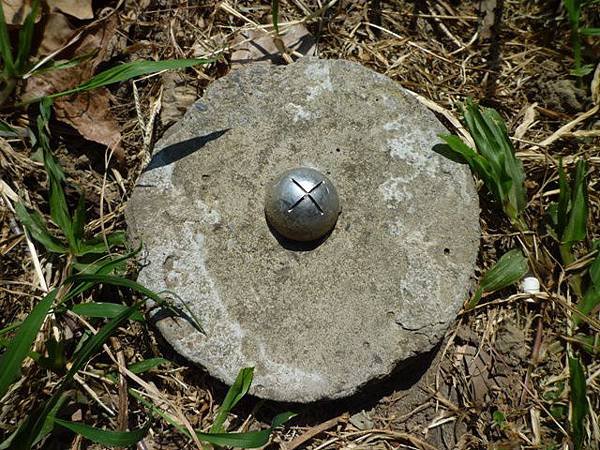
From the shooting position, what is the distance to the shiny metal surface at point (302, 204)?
2164 millimetres

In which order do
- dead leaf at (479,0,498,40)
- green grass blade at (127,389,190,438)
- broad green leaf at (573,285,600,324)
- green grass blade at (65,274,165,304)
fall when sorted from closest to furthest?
1. green grass blade at (65,274,165,304)
2. green grass blade at (127,389,190,438)
3. broad green leaf at (573,285,600,324)
4. dead leaf at (479,0,498,40)

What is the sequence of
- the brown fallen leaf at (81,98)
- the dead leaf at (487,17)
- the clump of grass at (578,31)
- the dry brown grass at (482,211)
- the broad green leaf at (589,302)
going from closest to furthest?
the dry brown grass at (482,211)
the broad green leaf at (589,302)
the brown fallen leaf at (81,98)
the clump of grass at (578,31)
the dead leaf at (487,17)

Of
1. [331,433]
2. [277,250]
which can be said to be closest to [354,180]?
[277,250]

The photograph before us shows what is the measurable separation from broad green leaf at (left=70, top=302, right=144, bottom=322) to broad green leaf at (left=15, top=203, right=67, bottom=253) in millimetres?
265

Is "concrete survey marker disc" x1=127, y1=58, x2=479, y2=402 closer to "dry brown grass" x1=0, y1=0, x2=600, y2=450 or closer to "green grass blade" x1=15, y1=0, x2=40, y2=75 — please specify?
"dry brown grass" x1=0, y1=0, x2=600, y2=450

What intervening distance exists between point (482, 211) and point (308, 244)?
29.2 inches

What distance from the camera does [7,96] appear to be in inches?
96.7

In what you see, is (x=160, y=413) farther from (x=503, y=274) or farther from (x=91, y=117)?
(x=503, y=274)

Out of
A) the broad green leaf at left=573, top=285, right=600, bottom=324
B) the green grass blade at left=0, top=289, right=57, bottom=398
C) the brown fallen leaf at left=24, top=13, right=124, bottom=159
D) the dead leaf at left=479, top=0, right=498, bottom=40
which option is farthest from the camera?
the dead leaf at left=479, top=0, right=498, bottom=40

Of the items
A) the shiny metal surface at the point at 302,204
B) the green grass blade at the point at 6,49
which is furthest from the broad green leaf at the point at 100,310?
the green grass blade at the point at 6,49

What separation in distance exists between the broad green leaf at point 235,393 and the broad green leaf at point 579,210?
1.28m

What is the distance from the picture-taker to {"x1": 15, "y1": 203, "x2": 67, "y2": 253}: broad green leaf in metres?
2.31

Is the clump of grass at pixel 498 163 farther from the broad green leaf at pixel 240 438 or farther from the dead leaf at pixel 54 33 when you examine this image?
the dead leaf at pixel 54 33

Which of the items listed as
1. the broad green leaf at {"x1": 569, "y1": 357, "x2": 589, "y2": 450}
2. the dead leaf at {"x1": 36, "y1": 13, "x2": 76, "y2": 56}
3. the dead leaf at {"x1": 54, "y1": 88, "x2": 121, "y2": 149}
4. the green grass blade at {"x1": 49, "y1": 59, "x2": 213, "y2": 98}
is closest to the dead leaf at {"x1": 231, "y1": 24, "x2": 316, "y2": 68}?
the green grass blade at {"x1": 49, "y1": 59, "x2": 213, "y2": 98}
